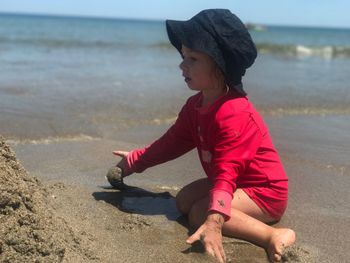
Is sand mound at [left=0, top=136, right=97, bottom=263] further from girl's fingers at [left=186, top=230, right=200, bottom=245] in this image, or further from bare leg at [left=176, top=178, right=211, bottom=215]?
bare leg at [left=176, top=178, right=211, bottom=215]

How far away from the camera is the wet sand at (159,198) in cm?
247

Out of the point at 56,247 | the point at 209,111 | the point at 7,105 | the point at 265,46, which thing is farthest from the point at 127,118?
the point at 265,46

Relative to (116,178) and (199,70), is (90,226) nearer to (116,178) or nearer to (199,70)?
(116,178)

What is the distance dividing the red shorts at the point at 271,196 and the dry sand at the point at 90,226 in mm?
280

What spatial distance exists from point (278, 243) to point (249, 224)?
20 centimetres

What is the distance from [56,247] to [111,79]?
24.4 feet

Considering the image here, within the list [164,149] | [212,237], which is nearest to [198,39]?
[164,149]

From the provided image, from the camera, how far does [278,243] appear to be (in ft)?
8.05

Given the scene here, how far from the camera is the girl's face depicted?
8.75 feet

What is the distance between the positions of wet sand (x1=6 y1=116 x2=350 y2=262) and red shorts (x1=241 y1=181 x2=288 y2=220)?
0.15 metres

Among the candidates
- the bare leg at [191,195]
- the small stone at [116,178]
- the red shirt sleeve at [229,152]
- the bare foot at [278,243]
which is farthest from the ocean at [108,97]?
the bare foot at [278,243]

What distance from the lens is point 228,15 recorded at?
2643mm

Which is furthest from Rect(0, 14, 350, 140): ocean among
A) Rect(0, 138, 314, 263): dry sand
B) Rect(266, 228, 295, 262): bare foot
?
Rect(266, 228, 295, 262): bare foot

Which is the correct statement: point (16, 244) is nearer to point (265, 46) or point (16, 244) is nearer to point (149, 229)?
point (149, 229)
